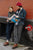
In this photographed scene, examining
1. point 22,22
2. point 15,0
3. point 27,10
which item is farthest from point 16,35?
point 15,0

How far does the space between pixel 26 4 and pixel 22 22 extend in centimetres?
83

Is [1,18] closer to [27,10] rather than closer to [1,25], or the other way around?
[1,25]

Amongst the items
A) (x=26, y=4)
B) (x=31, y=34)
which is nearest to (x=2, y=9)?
(x=26, y=4)

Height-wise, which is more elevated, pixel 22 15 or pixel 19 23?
pixel 22 15

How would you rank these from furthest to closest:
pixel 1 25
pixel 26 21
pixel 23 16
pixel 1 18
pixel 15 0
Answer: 1. pixel 1 25
2. pixel 1 18
3. pixel 15 0
4. pixel 26 21
5. pixel 23 16

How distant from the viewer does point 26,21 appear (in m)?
5.56

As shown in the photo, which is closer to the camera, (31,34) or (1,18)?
(31,34)

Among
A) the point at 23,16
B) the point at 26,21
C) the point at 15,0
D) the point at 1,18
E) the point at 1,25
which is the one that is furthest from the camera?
the point at 1,25

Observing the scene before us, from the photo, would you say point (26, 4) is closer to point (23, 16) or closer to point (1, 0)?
Answer: point (23, 16)

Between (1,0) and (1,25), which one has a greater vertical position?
(1,0)

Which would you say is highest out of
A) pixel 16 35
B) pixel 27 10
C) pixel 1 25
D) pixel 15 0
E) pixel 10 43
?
pixel 15 0

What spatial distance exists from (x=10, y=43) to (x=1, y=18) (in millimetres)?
1484

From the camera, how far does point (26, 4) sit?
18.1 ft

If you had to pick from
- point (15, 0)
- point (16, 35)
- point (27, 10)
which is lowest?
point (16, 35)
